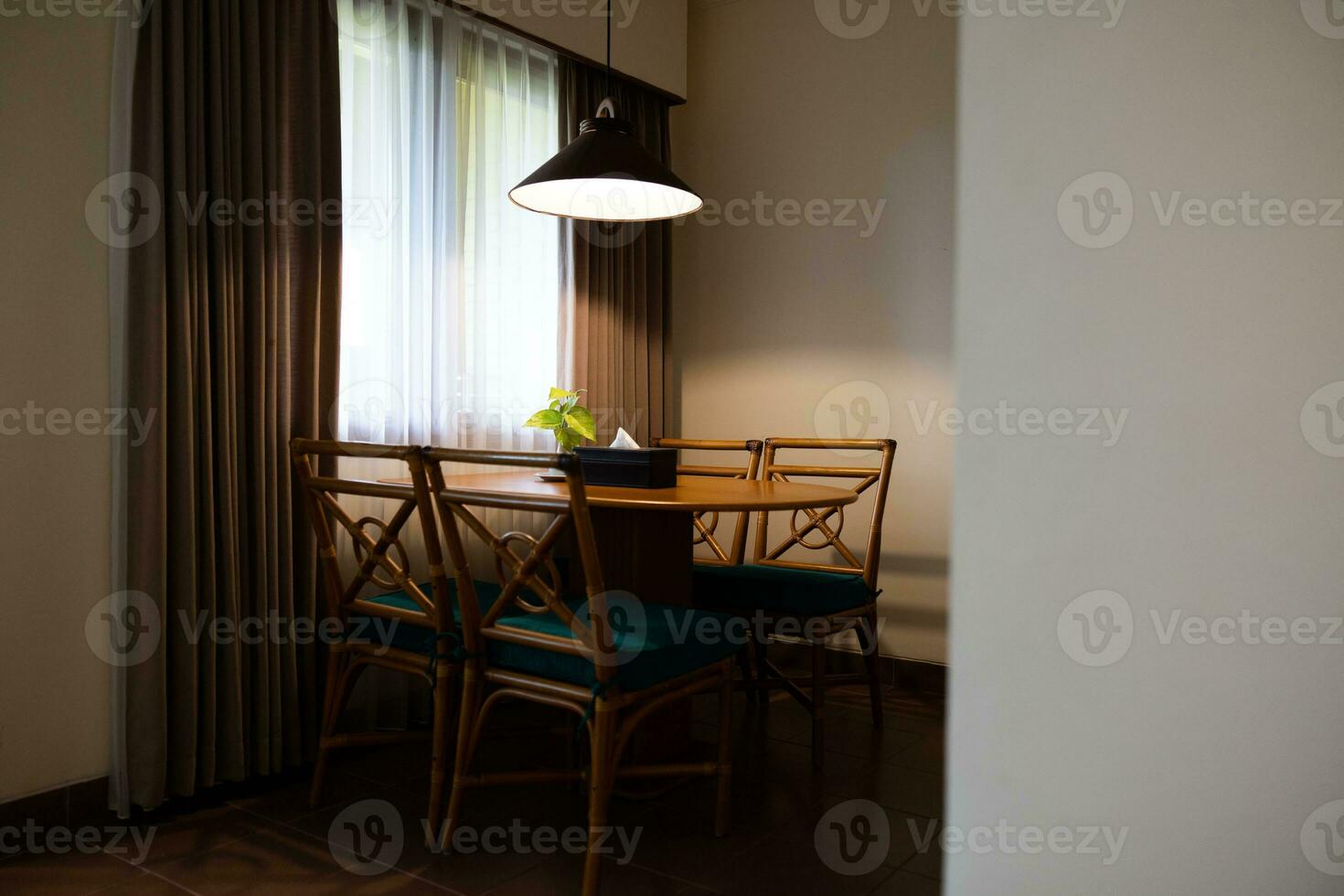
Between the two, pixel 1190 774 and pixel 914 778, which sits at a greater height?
pixel 1190 774

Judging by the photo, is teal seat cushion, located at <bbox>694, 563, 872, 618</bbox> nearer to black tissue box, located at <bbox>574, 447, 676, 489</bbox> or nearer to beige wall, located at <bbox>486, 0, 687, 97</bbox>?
black tissue box, located at <bbox>574, 447, 676, 489</bbox>

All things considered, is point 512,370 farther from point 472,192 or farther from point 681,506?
point 681,506

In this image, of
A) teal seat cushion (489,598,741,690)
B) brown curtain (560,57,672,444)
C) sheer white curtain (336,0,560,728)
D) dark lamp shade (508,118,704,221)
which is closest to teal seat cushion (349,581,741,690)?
teal seat cushion (489,598,741,690)

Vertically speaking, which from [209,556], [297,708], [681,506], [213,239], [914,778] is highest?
[213,239]

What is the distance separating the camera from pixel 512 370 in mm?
3439

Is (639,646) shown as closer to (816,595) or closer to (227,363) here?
(816,595)

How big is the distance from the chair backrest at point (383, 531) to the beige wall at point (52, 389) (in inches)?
20.5

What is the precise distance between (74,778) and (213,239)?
1388 mm

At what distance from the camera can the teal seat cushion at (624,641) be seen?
1.94m

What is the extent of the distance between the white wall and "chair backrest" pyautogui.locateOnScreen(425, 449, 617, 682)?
4.40ft

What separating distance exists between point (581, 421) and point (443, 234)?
97 cm

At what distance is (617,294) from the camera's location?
3891 millimetres

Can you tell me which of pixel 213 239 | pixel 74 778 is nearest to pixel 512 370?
pixel 213 239

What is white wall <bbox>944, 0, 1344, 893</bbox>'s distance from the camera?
0.32m
